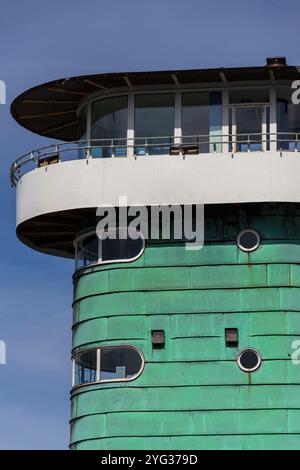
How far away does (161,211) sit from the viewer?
5900 cm

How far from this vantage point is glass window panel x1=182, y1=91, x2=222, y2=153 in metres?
59.9

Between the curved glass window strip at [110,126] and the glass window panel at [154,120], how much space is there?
436 millimetres

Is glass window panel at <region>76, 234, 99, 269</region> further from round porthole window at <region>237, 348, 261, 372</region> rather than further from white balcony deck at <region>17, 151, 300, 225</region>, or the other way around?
round porthole window at <region>237, 348, 261, 372</region>

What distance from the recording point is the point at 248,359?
5738 cm

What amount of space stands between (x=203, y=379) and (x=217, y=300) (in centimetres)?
244

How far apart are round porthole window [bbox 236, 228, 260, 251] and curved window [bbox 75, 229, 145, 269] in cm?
299

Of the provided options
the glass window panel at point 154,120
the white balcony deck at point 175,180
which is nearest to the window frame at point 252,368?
the white balcony deck at point 175,180

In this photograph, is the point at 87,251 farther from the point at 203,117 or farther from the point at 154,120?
the point at 203,117

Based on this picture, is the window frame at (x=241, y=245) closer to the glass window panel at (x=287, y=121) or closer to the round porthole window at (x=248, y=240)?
the round porthole window at (x=248, y=240)

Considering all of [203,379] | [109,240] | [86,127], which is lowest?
[203,379]

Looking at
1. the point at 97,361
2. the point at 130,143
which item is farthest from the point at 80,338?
the point at 130,143

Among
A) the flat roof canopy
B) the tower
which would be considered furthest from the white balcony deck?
the flat roof canopy
